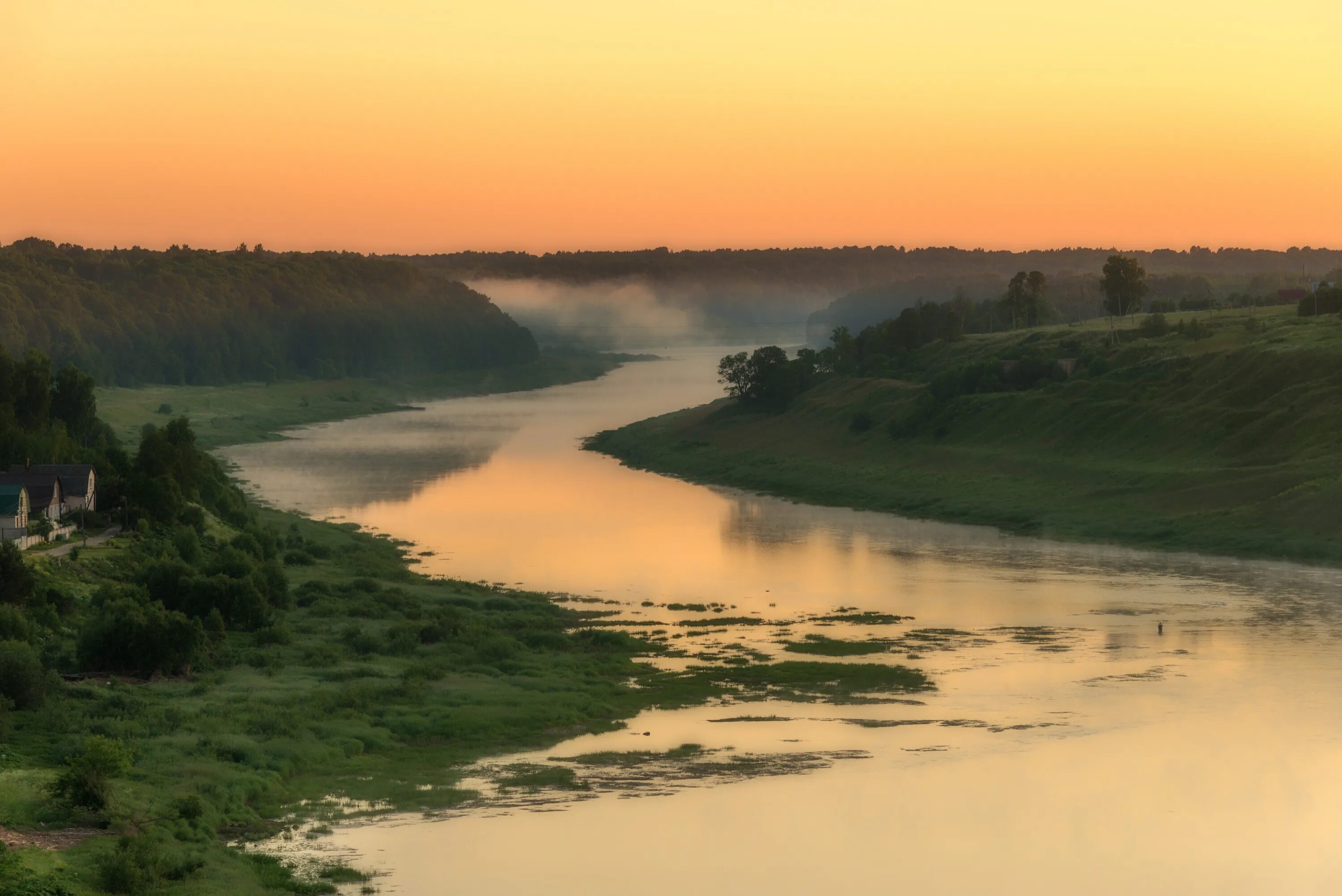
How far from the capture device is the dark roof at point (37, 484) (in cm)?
7244

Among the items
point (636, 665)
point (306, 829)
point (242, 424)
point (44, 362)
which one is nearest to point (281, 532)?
point (44, 362)

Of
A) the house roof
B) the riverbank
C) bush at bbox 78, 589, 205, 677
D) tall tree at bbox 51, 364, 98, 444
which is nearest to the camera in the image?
the riverbank

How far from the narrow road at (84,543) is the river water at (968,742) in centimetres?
1617

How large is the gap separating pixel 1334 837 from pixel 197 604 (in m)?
39.6

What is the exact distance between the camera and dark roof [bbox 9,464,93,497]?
7594 cm

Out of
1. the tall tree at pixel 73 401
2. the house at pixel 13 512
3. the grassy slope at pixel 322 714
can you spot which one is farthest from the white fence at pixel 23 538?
the tall tree at pixel 73 401

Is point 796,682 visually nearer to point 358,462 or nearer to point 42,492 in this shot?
point 42,492

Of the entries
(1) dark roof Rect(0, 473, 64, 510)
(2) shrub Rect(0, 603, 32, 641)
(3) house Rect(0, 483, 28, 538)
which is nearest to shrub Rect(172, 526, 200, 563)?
(1) dark roof Rect(0, 473, 64, 510)

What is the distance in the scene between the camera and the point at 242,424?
19512 cm

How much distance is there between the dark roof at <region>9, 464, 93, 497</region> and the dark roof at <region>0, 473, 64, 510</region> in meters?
0.57

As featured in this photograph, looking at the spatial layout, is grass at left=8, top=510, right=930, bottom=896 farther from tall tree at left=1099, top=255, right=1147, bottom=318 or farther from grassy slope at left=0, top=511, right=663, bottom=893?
tall tree at left=1099, top=255, right=1147, bottom=318

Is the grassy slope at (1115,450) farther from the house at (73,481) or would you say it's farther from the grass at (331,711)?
the house at (73,481)

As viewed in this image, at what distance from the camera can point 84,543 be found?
71.3 meters

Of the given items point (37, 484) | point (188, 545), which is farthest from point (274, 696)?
point (37, 484)
